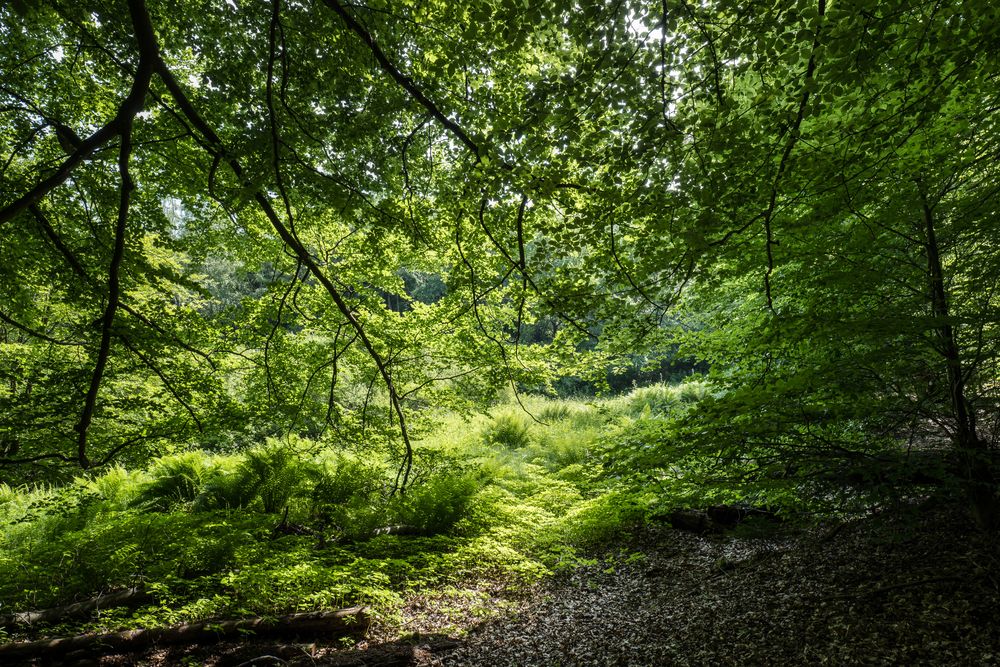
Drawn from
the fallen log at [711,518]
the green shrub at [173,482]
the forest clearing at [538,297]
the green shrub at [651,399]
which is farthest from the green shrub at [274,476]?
the green shrub at [651,399]

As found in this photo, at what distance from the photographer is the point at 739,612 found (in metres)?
3.46

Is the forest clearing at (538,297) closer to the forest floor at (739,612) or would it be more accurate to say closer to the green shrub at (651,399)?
the forest floor at (739,612)

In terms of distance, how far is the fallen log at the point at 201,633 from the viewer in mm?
3447

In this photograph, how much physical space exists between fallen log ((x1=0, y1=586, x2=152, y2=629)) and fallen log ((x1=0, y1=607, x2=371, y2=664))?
0.43 m

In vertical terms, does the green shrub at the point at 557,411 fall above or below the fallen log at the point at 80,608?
Result: above

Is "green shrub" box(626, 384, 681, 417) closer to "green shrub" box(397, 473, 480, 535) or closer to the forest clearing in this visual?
the forest clearing

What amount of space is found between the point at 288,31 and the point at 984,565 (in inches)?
213

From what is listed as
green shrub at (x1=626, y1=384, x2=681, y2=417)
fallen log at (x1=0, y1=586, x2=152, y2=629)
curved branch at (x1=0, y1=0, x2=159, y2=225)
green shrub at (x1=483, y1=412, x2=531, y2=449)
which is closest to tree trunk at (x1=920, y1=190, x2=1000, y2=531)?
curved branch at (x1=0, y1=0, x2=159, y2=225)

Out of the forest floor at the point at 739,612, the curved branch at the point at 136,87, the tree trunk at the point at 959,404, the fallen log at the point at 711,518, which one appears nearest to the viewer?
Answer: the curved branch at the point at 136,87

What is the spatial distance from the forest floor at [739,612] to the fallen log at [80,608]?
0.91 m

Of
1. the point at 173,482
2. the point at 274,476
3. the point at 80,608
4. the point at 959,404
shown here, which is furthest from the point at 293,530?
the point at 959,404

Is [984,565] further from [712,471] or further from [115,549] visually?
[115,549]

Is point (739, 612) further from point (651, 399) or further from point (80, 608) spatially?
point (651, 399)

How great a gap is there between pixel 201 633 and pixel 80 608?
1.29 metres
